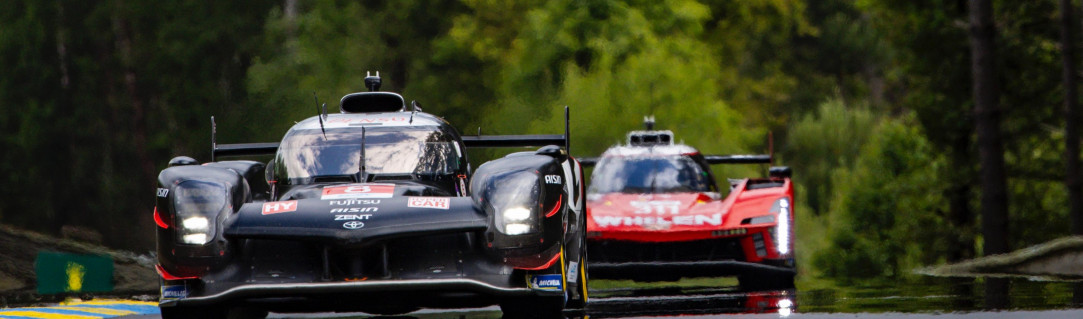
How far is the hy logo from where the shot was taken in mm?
10039

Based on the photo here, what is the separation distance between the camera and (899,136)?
136 ft

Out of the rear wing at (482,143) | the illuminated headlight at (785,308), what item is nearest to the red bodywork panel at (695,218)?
the illuminated headlight at (785,308)

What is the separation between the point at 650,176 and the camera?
18.4 m

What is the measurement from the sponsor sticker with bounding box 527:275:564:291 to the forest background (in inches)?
909

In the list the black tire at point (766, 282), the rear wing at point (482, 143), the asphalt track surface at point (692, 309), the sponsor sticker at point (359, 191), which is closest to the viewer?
the sponsor sticker at point (359, 191)

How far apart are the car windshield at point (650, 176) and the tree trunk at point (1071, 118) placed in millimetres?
10942

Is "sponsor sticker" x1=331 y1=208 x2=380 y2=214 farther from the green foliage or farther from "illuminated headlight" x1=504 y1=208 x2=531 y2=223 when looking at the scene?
the green foliage

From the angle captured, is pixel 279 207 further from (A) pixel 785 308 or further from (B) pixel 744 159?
(B) pixel 744 159

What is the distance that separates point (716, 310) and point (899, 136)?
29919 millimetres

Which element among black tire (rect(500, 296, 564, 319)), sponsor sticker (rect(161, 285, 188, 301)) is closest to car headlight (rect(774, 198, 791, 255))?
black tire (rect(500, 296, 564, 319))

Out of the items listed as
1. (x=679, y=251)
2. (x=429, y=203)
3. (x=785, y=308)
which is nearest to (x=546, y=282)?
(x=429, y=203)

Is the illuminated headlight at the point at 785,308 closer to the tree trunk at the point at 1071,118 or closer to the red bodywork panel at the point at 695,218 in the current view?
the red bodywork panel at the point at 695,218

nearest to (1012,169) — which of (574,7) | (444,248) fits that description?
(574,7)

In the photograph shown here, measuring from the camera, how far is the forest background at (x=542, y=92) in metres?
34.0
